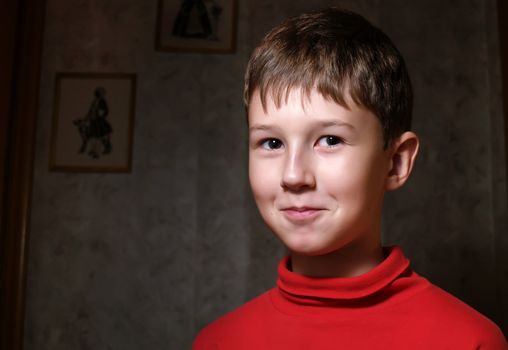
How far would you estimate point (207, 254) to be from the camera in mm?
1712

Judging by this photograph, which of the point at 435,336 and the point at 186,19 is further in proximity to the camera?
the point at 186,19

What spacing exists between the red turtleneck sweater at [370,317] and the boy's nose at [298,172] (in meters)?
0.18

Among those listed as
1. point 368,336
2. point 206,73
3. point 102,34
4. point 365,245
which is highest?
point 102,34

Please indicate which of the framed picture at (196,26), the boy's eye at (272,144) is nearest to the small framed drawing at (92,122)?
the framed picture at (196,26)

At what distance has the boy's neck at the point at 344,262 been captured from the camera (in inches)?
34.8

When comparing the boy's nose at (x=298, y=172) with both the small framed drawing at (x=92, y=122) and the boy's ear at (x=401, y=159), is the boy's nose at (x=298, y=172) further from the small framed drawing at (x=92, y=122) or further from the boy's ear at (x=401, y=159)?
the small framed drawing at (x=92, y=122)

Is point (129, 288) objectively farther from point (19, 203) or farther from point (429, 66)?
point (429, 66)

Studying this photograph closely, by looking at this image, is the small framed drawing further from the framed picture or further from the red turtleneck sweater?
the red turtleneck sweater

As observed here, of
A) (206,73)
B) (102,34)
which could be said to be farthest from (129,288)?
(102,34)

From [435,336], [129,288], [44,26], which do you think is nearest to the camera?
[435,336]

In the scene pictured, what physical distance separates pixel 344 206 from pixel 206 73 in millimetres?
1096

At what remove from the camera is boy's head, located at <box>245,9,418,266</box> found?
80cm

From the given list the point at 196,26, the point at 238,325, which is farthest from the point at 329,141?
the point at 196,26

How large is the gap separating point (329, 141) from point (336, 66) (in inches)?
4.8
